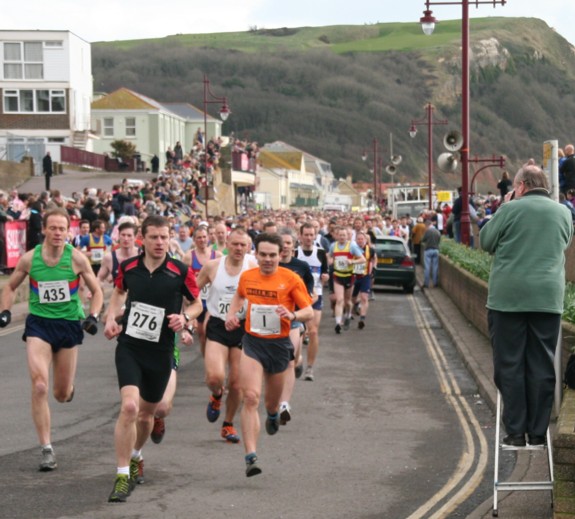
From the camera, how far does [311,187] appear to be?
191000 millimetres

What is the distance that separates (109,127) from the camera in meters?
98.2

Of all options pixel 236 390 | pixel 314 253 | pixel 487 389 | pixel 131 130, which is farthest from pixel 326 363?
pixel 131 130

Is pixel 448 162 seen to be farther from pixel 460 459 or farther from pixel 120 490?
pixel 120 490

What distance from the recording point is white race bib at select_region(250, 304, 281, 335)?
9.66 metres

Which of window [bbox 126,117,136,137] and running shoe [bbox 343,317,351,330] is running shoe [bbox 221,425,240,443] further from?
window [bbox 126,117,136,137]

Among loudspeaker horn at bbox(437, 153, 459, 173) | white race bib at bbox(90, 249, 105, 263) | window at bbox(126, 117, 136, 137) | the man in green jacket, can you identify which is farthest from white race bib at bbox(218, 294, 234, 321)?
window at bbox(126, 117, 136, 137)

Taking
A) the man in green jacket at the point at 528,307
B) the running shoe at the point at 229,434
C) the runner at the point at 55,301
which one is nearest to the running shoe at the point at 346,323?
the running shoe at the point at 229,434

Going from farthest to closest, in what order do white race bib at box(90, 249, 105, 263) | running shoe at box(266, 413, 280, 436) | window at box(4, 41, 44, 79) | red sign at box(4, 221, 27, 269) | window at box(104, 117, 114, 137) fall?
window at box(104, 117, 114, 137)
window at box(4, 41, 44, 79)
red sign at box(4, 221, 27, 269)
white race bib at box(90, 249, 105, 263)
running shoe at box(266, 413, 280, 436)

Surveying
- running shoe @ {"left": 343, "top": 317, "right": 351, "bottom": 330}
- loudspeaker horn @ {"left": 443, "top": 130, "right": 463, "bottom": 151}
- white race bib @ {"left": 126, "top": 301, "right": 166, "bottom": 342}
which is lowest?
running shoe @ {"left": 343, "top": 317, "right": 351, "bottom": 330}

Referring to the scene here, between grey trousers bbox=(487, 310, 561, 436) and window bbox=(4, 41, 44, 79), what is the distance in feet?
215

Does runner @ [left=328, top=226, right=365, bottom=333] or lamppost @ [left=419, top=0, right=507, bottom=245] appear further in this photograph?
lamppost @ [left=419, top=0, right=507, bottom=245]

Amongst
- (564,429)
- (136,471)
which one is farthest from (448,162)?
(564,429)

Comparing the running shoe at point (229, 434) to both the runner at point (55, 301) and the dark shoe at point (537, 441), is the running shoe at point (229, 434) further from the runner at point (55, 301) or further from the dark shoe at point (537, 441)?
the dark shoe at point (537, 441)

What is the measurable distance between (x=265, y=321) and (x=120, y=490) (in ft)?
6.43
